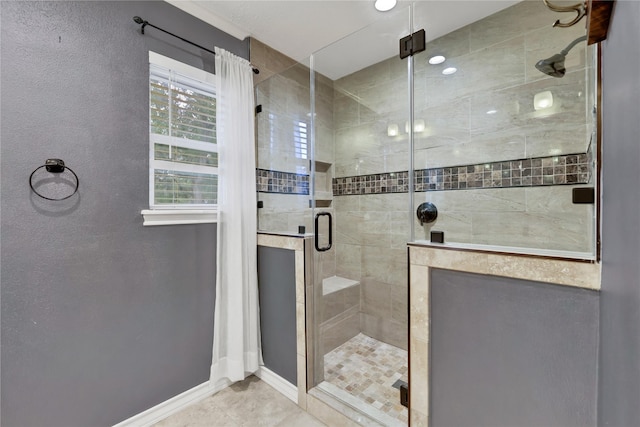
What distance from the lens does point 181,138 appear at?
176 cm

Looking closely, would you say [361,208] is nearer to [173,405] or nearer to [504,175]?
[504,175]

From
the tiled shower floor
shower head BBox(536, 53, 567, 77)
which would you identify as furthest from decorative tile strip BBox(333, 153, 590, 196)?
the tiled shower floor

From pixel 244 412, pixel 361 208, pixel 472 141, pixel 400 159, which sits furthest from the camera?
pixel 361 208

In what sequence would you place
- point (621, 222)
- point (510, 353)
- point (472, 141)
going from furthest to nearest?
point (472, 141)
point (510, 353)
point (621, 222)

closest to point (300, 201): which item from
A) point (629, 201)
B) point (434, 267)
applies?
point (434, 267)

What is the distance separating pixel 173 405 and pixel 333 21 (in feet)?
9.58

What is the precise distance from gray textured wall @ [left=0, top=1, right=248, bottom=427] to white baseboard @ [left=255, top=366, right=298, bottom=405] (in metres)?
0.52

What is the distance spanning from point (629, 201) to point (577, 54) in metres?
1.45

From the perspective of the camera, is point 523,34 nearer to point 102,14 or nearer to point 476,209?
point 476,209

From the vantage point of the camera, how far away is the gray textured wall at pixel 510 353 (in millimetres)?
875

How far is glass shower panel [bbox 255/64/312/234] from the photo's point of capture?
2.09 m

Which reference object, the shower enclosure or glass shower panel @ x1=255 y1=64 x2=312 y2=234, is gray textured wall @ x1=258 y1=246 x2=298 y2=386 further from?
glass shower panel @ x1=255 y1=64 x2=312 y2=234

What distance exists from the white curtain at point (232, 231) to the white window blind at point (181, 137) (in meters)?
0.14

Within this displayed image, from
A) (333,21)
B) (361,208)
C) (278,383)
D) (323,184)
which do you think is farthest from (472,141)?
(278,383)
